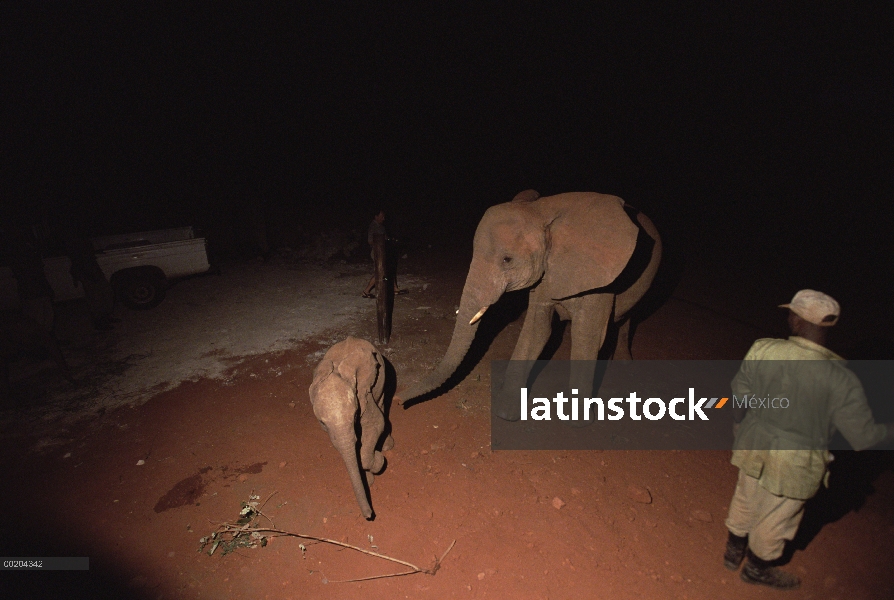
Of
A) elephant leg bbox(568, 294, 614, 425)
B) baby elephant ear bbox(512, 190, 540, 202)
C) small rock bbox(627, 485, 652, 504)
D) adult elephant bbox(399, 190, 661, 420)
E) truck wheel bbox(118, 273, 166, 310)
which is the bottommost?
small rock bbox(627, 485, 652, 504)

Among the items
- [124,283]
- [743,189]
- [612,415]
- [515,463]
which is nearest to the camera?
[515,463]

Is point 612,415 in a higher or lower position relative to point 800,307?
lower

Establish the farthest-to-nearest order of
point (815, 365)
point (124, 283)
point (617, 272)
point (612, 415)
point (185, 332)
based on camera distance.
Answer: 1. point (124, 283)
2. point (185, 332)
3. point (612, 415)
4. point (617, 272)
5. point (815, 365)

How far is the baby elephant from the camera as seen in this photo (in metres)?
3.34

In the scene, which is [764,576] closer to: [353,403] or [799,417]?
[799,417]

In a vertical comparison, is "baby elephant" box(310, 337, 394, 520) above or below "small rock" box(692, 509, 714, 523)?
above

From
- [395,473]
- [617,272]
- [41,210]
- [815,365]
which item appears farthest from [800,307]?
[41,210]

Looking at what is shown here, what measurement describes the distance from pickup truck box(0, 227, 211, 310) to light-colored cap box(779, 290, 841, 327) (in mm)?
10647

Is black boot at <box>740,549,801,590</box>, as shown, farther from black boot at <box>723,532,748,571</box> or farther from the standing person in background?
the standing person in background

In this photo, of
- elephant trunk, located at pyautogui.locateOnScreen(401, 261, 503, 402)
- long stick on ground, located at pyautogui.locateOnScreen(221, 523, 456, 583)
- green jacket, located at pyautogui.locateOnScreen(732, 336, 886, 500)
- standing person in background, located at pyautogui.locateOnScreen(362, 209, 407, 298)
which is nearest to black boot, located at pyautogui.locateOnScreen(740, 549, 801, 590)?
green jacket, located at pyautogui.locateOnScreen(732, 336, 886, 500)

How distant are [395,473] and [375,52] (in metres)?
28.2

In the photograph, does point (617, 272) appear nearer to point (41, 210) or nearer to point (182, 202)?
point (41, 210)

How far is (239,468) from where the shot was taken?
14.4 feet

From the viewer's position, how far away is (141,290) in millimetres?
8859
